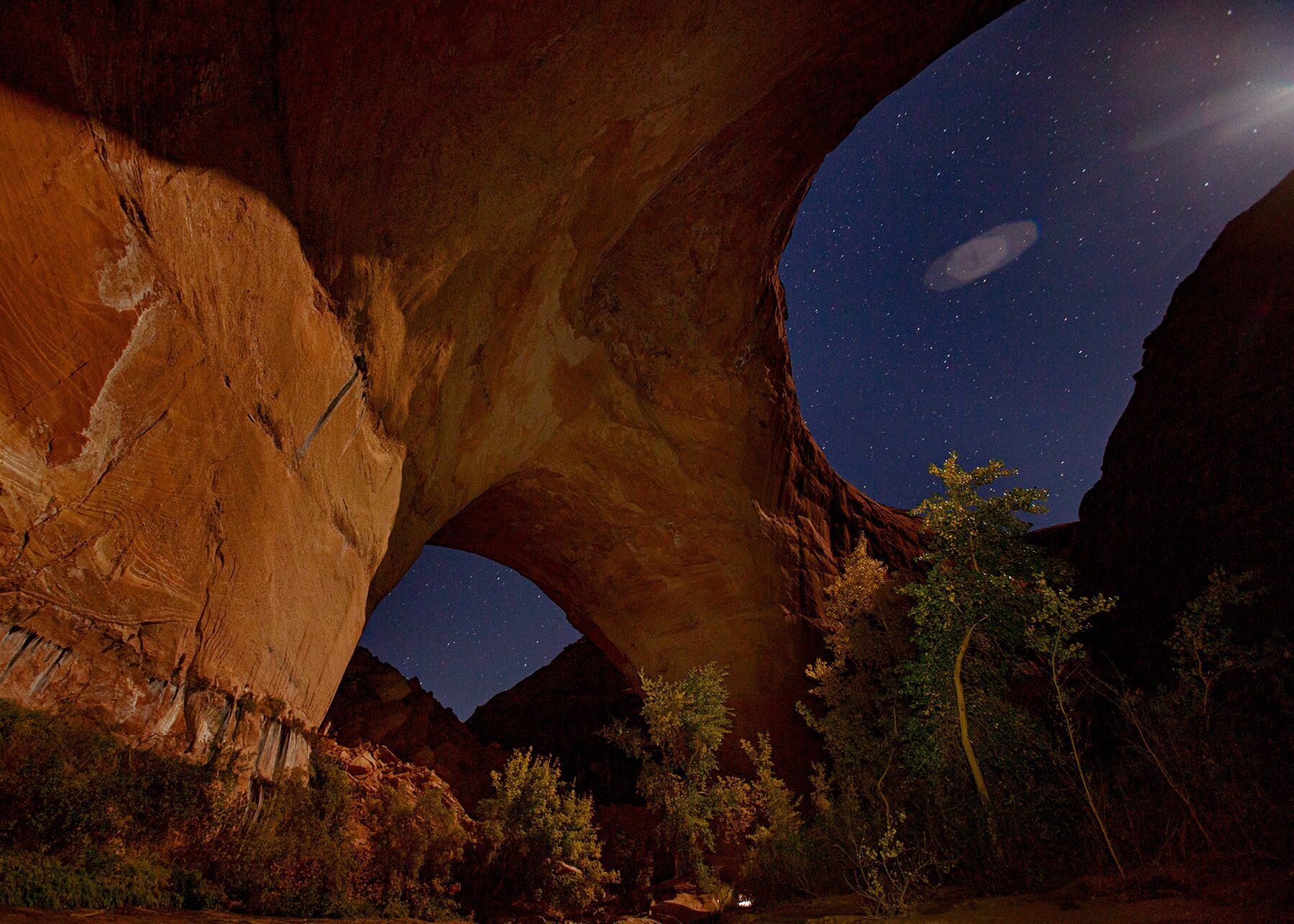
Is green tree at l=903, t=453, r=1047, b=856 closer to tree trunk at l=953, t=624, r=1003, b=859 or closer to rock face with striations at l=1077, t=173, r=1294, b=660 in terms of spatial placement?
tree trunk at l=953, t=624, r=1003, b=859

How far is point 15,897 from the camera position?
373cm

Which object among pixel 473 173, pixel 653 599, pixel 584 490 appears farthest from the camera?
pixel 653 599

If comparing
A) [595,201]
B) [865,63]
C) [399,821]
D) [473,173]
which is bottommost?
[399,821]

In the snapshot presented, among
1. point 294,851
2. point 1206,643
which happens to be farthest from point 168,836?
point 1206,643

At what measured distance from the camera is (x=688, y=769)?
14.8 metres

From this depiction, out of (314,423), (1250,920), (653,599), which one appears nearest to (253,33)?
(314,423)

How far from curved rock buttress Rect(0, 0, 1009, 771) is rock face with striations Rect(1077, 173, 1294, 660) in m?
11.6

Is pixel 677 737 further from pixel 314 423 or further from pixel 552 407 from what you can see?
pixel 314 423

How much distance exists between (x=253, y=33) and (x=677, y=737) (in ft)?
50.4

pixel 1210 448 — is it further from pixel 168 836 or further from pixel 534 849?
pixel 168 836

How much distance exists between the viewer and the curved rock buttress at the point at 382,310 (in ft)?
16.1

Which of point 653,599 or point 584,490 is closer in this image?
point 584,490

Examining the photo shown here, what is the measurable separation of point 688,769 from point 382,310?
12548 mm

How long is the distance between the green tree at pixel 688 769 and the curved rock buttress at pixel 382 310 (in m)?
3.40
